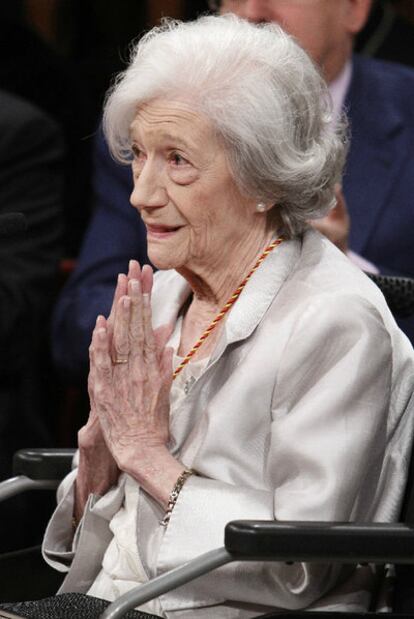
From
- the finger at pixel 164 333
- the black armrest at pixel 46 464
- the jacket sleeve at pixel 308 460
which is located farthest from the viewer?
the black armrest at pixel 46 464

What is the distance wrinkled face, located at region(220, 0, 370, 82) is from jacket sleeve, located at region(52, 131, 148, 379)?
51cm

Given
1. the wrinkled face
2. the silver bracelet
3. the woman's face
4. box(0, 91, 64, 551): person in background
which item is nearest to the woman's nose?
the woman's face

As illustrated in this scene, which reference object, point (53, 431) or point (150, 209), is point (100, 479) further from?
point (53, 431)

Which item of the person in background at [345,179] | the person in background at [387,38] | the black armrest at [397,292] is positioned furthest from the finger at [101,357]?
the person in background at [387,38]

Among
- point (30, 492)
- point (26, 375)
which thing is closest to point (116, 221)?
point (26, 375)

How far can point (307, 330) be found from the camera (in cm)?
244

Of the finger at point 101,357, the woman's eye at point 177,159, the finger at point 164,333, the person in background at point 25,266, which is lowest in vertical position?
the person in background at point 25,266

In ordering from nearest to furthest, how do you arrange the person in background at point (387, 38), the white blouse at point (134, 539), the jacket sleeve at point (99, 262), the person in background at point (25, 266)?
the white blouse at point (134, 539), the jacket sleeve at point (99, 262), the person in background at point (25, 266), the person in background at point (387, 38)

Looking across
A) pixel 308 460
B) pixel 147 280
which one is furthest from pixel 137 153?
pixel 308 460

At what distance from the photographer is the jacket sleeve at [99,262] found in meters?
3.67

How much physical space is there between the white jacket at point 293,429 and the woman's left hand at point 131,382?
0.06 m

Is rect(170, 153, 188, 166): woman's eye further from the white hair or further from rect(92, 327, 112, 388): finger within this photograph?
rect(92, 327, 112, 388): finger

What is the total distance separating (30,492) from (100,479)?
1.27m

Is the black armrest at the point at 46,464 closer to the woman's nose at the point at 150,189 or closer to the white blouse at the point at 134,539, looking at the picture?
the white blouse at the point at 134,539
